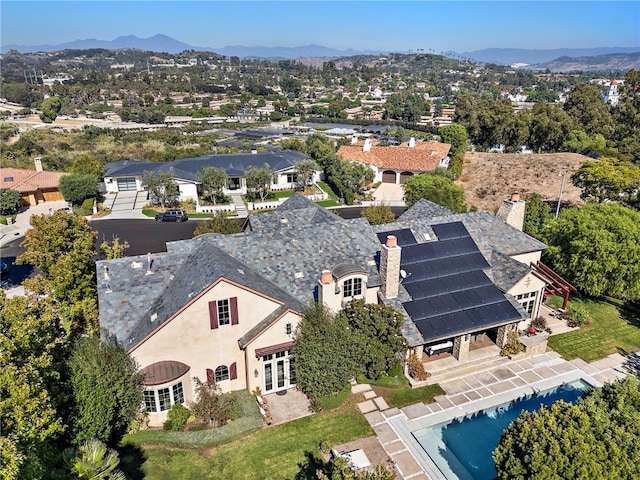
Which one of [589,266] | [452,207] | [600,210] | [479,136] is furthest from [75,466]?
[479,136]

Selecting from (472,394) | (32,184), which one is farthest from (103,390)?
(32,184)

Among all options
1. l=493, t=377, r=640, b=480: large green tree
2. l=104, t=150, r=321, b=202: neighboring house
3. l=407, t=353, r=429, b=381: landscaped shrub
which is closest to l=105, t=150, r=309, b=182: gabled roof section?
l=104, t=150, r=321, b=202: neighboring house

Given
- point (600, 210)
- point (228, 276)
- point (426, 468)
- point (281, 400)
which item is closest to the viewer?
point (426, 468)

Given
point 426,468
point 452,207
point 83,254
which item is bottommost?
point 426,468

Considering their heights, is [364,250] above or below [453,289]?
above

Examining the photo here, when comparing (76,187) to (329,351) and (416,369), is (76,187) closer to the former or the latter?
(329,351)

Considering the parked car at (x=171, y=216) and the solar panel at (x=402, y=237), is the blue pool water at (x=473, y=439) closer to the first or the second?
the solar panel at (x=402, y=237)

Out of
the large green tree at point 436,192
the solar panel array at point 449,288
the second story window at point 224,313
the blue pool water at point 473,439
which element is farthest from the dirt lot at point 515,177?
the second story window at point 224,313

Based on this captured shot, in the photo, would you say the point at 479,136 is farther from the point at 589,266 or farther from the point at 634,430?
the point at 634,430
